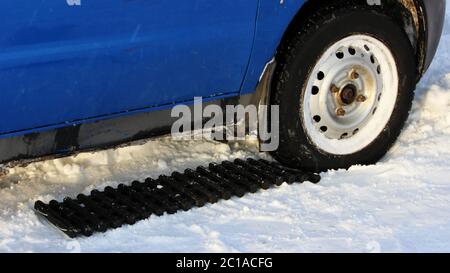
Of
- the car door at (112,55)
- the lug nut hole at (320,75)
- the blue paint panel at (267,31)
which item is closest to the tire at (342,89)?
the lug nut hole at (320,75)

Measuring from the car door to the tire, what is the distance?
0.34 m

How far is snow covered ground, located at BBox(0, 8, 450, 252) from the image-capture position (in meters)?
3.66

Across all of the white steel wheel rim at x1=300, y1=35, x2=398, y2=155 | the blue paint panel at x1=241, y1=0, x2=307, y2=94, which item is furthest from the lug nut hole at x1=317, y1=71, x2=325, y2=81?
the blue paint panel at x1=241, y1=0, x2=307, y2=94

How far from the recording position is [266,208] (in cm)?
403

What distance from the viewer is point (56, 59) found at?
3572mm

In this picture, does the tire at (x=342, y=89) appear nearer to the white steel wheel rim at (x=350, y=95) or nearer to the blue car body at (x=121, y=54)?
the white steel wheel rim at (x=350, y=95)

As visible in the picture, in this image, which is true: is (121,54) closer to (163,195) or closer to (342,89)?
(163,195)

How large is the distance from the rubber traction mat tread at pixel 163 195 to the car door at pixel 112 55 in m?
0.47

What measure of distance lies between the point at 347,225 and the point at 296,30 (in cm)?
113

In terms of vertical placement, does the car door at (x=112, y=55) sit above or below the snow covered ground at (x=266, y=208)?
above

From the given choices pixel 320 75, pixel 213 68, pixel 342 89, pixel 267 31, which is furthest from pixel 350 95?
pixel 213 68

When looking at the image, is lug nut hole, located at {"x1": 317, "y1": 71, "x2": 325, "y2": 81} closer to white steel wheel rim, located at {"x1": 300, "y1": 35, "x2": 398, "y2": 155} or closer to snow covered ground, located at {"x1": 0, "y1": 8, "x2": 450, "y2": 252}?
white steel wheel rim, located at {"x1": 300, "y1": 35, "x2": 398, "y2": 155}

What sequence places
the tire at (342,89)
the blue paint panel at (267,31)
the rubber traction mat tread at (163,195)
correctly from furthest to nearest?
the tire at (342,89), the blue paint panel at (267,31), the rubber traction mat tread at (163,195)

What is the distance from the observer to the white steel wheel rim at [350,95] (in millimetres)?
4434
